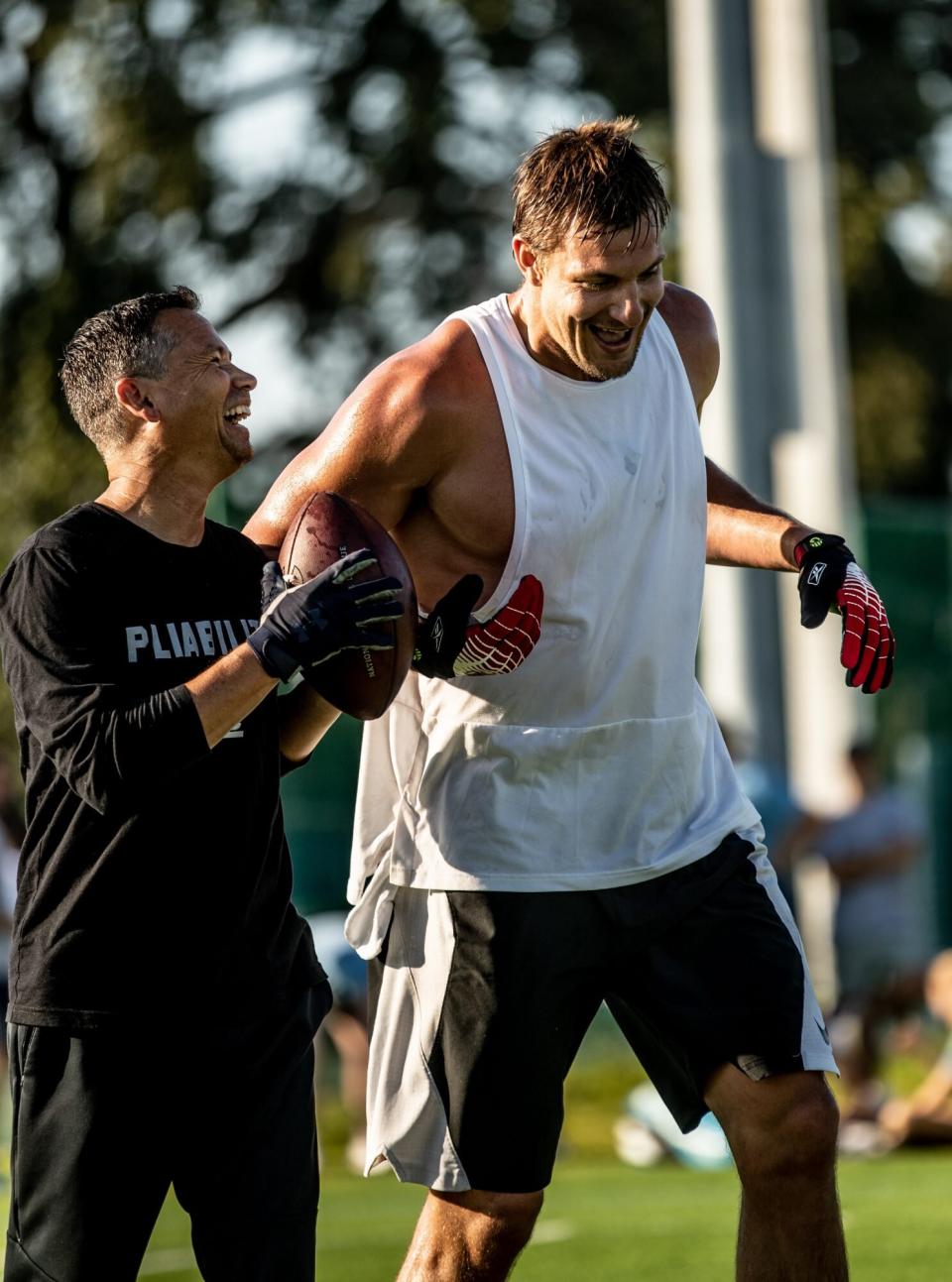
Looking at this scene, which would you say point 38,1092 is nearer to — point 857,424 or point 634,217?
point 634,217

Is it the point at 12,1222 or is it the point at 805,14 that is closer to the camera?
the point at 12,1222

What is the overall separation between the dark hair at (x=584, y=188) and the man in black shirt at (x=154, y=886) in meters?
0.71

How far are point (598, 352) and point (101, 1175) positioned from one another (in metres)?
1.68

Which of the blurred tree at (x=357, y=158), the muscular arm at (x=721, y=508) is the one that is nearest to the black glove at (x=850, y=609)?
the muscular arm at (x=721, y=508)

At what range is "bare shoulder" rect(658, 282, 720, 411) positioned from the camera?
4.21m

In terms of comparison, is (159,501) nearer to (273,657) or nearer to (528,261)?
(273,657)

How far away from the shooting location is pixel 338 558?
3.55 metres

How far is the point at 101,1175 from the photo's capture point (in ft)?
11.0

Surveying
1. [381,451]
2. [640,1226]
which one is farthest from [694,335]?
[640,1226]

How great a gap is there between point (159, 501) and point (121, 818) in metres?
0.56

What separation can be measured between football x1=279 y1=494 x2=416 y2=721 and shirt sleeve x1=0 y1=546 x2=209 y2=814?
38cm

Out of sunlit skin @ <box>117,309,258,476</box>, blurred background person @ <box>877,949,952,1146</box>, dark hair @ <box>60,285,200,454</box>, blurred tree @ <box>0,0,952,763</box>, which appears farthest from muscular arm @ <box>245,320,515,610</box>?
blurred tree @ <box>0,0,952,763</box>

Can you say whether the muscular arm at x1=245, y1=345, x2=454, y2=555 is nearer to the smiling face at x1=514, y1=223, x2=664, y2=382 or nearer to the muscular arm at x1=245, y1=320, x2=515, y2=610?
the muscular arm at x1=245, y1=320, x2=515, y2=610

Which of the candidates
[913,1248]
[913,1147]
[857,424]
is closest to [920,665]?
[913,1147]
